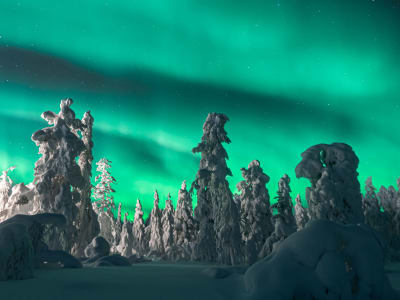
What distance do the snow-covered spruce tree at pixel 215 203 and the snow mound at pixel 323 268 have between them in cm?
1858

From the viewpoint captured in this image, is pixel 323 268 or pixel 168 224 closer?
pixel 323 268

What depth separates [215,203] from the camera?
2711cm

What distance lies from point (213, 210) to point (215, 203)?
2.19 feet

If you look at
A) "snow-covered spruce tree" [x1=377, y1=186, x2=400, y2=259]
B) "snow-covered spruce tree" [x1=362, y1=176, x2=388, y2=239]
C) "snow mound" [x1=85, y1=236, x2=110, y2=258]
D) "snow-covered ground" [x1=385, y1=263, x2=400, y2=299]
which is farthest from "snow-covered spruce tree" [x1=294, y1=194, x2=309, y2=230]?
"snow mound" [x1=85, y1=236, x2=110, y2=258]

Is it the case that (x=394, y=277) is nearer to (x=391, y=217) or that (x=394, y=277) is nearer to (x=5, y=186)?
(x=391, y=217)

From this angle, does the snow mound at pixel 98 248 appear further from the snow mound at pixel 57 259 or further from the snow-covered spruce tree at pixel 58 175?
the snow mound at pixel 57 259

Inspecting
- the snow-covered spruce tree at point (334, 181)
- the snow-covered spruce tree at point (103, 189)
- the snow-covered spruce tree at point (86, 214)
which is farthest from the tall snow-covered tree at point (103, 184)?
the snow-covered spruce tree at point (334, 181)

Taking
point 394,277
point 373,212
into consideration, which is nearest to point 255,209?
point 394,277

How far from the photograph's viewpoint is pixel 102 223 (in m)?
46.3

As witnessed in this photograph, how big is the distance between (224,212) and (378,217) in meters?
26.1

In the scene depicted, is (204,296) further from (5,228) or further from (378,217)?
(378,217)

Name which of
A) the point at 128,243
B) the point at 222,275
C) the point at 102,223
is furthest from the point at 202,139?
the point at 128,243

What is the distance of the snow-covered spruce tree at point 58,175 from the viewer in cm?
2109

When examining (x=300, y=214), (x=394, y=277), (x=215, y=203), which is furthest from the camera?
(x=300, y=214)
